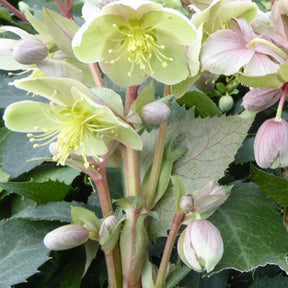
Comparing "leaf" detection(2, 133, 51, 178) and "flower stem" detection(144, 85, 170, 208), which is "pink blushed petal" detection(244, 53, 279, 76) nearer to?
"flower stem" detection(144, 85, 170, 208)

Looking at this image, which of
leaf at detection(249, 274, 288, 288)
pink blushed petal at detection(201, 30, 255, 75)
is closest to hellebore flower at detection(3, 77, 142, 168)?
pink blushed petal at detection(201, 30, 255, 75)

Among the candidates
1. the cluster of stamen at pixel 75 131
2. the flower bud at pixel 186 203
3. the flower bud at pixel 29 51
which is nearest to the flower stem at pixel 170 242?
the flower bud at pixel 186 203

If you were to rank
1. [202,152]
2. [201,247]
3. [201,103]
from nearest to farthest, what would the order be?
[201,247], [202,152], [201,103]

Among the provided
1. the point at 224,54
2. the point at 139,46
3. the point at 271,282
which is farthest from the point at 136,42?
the point at 271,282

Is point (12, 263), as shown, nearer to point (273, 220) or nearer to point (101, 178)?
point (101, 178)

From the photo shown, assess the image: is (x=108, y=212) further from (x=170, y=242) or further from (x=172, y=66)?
(x=172, y=66)

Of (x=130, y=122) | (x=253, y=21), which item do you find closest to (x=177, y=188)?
(x=130, y=122)
